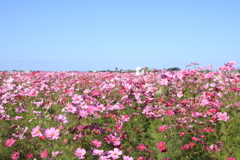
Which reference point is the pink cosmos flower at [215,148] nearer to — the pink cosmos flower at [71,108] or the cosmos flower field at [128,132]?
the cosmos flower field at [128,132]

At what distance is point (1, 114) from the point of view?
3.93m

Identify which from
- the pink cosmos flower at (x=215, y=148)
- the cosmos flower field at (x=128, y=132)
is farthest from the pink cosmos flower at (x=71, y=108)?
the pink cosmos flower at (x=215, y=148)

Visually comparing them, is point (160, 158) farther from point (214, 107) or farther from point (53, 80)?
point (53, 80)

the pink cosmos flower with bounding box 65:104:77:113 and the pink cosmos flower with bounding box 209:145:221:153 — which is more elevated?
the pink cosmos flower with bounding box 65:104:77:113

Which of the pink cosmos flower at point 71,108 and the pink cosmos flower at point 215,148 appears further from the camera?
the pink cosmos flower at point 215,148

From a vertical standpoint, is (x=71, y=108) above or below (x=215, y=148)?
above

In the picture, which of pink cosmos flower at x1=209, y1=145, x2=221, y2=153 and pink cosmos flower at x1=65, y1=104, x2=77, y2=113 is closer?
pink cosmos flower at x1=65, y1=104, x2=77, y2=113

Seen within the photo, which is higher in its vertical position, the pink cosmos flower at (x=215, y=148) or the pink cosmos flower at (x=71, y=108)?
the pink cosmos flower at (x=71, y=108)

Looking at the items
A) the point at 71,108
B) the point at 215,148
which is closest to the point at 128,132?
the point at 215,148

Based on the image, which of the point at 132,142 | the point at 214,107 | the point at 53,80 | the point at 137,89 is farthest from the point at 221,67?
the point at 53,80

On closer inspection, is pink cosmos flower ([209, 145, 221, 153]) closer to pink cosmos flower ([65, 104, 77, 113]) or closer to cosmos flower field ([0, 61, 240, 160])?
cosmos flower field ([0, 61, 240, 160])

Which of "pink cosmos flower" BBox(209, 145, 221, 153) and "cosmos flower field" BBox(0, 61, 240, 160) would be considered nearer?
"cosmos flower field" BBox(0, 61, 240, 160)

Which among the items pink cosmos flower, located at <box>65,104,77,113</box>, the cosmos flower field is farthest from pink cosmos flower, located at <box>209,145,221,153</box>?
pink cosmos flower, located at <box>65,104,77,113</box>

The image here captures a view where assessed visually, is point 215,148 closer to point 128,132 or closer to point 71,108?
point 128,132
